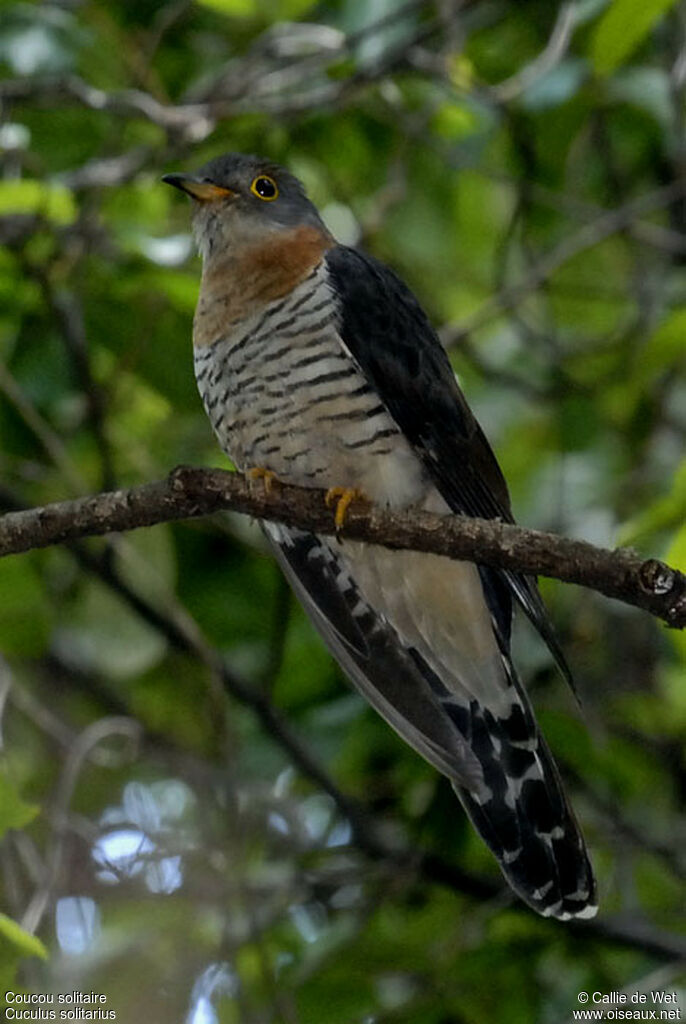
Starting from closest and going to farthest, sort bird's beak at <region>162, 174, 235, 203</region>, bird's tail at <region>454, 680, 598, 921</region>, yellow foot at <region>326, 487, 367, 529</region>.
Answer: yellow foot at <region>326, 487, 367, 529</region> → bird's tail at <region>454, 680, 598, 921</region> → bird's beak at <region>162, 174, 235, 203</region>

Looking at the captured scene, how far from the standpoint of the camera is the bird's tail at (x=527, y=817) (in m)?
3.09

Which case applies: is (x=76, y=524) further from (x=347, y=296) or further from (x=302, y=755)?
(x=302, y=755)

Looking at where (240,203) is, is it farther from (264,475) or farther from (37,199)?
(264,475)

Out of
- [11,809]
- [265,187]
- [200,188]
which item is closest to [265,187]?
[265,187]

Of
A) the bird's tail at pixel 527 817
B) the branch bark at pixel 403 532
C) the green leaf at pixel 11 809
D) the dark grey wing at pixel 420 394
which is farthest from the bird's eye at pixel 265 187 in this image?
the green leaf at pixel 11 809

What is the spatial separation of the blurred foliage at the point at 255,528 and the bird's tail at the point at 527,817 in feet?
0.96

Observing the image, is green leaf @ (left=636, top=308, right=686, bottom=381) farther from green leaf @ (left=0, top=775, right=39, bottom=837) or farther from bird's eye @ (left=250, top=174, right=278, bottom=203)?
green leaf @ (left=0, top=775, right=39, bottom=837)

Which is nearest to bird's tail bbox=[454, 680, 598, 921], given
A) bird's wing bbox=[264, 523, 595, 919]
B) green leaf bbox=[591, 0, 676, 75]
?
bird's wing bbox=[264, 523, 595, 919]

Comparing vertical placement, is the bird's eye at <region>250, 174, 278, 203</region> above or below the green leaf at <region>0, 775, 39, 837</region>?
above

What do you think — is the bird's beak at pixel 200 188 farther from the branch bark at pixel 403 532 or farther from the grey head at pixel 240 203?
the branch bark at pixel 403 532

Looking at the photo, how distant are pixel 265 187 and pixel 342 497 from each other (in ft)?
3.79

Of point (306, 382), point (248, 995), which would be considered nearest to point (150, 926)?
point (248, 995)

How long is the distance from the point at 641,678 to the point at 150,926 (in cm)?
190

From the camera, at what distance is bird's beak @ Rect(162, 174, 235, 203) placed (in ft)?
12.1
